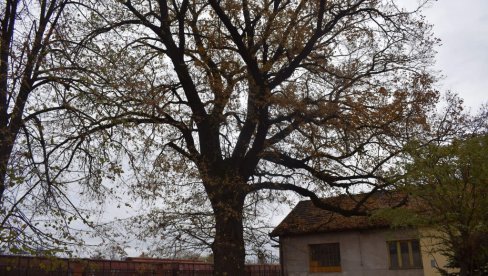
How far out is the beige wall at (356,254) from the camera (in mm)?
20725

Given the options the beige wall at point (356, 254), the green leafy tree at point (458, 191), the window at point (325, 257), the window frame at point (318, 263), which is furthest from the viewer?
the window at point (325, 257)

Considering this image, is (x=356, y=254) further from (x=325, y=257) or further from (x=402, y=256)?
(x=402, y=256)

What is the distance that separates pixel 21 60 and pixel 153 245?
26.2 ft

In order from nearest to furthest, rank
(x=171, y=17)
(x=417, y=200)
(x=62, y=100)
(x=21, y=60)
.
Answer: (x=21, y=60)
(x=62, y=100)
(x=417, y=200)
(x=171, y=17)

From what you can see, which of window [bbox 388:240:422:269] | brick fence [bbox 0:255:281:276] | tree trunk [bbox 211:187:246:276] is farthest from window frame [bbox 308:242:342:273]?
tree trunk [bbox 211:187:246:276]

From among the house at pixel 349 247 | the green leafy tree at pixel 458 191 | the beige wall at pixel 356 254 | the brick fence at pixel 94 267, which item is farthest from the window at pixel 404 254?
the green leafy tree at pixel 458 191

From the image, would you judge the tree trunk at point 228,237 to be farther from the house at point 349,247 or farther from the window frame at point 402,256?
the window frame at point 402,256

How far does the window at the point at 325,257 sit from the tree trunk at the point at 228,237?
9.11m

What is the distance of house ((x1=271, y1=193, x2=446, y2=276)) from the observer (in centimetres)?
2003

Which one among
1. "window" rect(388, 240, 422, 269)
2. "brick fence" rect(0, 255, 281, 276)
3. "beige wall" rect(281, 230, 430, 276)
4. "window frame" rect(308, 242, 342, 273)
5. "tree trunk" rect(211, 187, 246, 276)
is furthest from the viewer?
"window frame" rect(308, 242, 342, 273)

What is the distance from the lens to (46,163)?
32.6ft

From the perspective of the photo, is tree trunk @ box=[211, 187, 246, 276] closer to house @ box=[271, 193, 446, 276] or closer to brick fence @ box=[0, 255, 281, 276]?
brick fence @ box=[0, 255, 281, 276]

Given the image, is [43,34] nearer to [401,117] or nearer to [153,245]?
[153,245]

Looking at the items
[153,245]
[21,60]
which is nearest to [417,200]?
[153,245]
